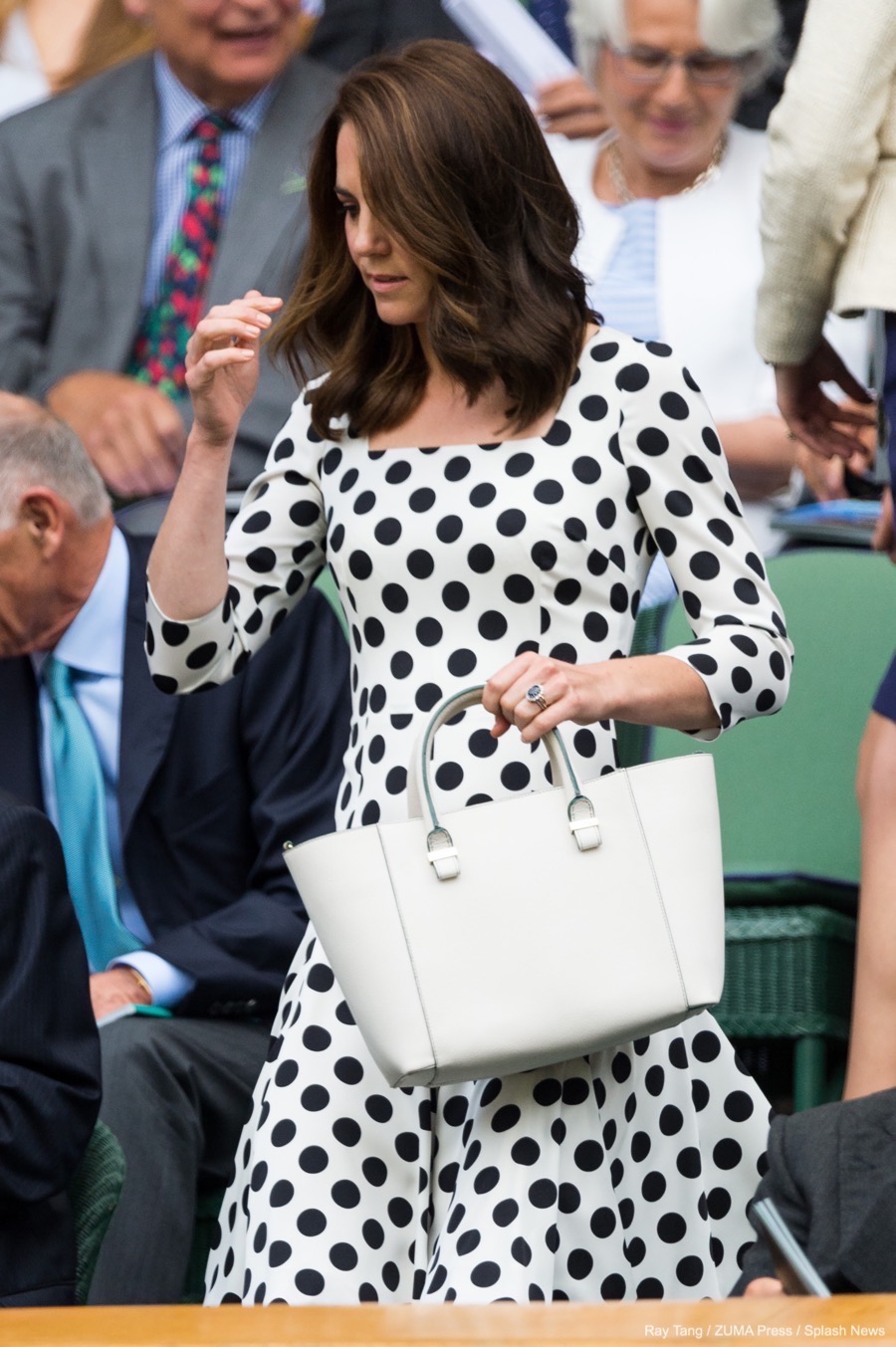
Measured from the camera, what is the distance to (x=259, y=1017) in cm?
339

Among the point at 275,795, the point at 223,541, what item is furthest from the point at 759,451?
the point at 223,541

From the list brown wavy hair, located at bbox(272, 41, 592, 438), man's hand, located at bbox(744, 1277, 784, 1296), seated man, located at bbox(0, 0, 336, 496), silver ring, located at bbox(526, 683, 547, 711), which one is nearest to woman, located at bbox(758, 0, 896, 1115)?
brown wavy hair, located at bbox(272, 41, 592, 438)

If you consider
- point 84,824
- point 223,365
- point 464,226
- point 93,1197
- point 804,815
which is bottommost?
point 804,815

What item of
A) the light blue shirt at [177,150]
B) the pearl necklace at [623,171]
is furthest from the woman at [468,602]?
the light blue shirt at [177,150]

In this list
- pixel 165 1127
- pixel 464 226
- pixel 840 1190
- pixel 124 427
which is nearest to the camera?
pixel 840 1190

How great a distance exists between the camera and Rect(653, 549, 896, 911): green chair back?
3.49 meters

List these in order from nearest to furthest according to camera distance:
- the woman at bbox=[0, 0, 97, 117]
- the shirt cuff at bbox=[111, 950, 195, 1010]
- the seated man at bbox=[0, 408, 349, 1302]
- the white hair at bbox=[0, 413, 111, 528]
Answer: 1. the seated man at bbox=[0, 408, 349, 1302]
2. the shirt cuff at bbox=[111, 950, 195, 1010]
3. the white hair at bbox=[0, 413, 111, 528]
4. the woman at bbox=[0, 0, 97, 117]

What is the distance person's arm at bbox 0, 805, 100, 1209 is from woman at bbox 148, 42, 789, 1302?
0.73 feet

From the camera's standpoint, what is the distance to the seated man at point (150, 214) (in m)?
4.20

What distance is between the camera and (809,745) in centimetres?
370

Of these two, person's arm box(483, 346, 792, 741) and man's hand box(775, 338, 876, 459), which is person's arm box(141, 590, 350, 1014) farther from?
person's arm box(483, 346, 792, 741)

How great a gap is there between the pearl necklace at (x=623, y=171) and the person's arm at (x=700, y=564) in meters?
1.84

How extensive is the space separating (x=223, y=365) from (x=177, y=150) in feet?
6.99

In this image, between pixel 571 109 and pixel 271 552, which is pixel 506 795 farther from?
pixel 571 109
